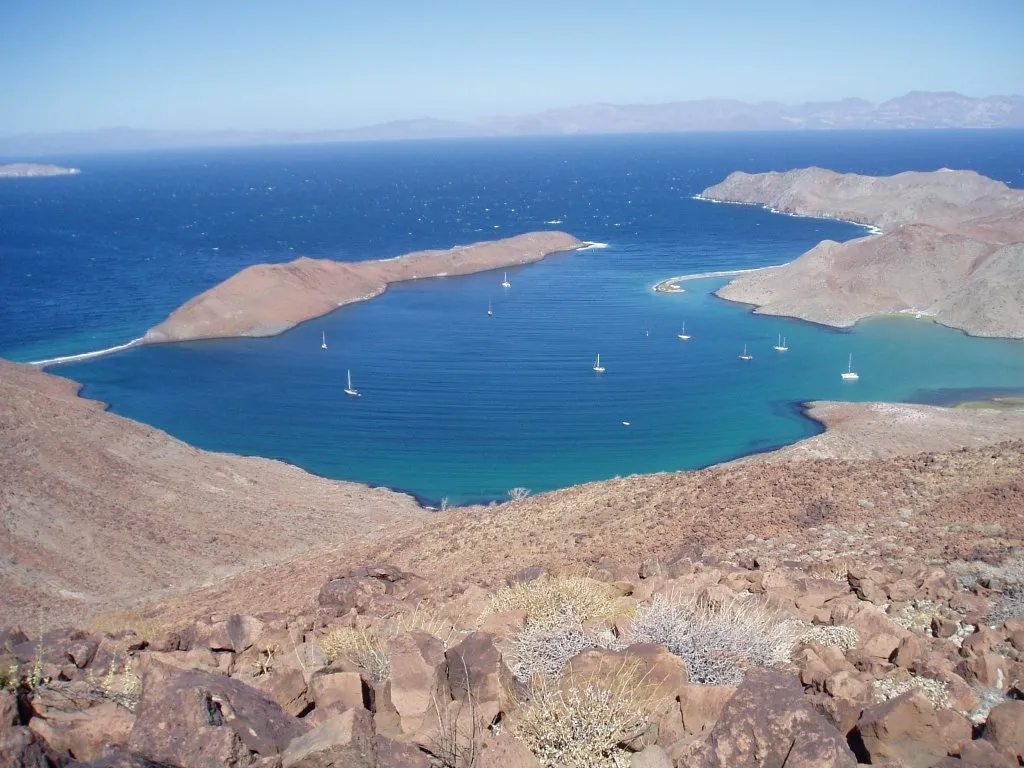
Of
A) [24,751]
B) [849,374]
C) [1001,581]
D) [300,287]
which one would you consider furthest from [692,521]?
[300,287]

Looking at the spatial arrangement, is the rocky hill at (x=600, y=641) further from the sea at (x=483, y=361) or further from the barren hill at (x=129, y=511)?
the sea at (x=483, y=361)

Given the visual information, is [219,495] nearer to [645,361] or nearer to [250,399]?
[250,399]

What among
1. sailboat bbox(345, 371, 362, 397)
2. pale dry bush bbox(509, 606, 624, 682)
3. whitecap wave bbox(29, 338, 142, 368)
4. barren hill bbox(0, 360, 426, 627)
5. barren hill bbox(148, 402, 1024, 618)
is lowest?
sailboat bbox(345, 371, 362, 397)

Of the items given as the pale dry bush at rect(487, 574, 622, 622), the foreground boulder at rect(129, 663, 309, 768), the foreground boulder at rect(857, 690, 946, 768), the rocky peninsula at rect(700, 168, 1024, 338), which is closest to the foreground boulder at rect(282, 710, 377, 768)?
the foreground boulder at rect(129, 663, 309, 768)

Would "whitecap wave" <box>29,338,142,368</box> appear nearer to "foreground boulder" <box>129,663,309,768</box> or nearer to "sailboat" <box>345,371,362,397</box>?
"sailboat" <box>345,371,362,397</box>

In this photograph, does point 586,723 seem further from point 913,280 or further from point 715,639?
point 913,280

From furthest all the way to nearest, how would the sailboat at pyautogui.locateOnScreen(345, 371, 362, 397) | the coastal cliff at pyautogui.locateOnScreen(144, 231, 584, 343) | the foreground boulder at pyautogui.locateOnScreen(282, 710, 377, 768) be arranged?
the coastal cliff at pyautogui.locateOnScreen(144, 231, 584, 343) → the sailboat at pyautogui.locateOnScreen(345, 371, 362, 397) → the foreground boulder at pyautogui.locateOnScreen(282, 710, 377, 768)

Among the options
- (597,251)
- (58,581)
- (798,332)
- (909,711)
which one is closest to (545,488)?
(58,581)
